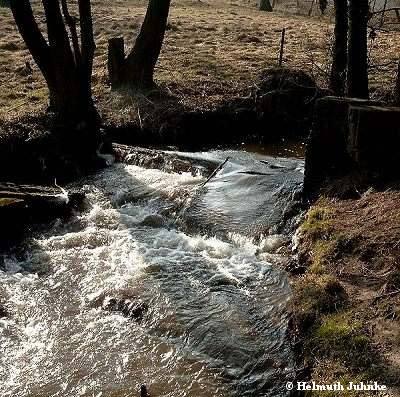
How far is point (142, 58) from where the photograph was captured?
14031 millimetres

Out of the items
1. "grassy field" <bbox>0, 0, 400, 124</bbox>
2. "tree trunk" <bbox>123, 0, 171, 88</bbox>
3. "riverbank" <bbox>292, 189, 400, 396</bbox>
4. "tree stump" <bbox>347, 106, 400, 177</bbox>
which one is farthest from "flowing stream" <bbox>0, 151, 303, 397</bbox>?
"tree trunk" <bbox>123, 0, 171, 88</bbox>

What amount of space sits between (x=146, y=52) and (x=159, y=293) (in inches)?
365

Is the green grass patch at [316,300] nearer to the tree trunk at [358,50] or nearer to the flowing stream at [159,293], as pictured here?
the flowing stream at [159,293]

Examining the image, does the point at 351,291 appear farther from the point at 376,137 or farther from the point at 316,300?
the point at 376,137

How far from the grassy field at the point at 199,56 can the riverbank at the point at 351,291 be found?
6.12 m

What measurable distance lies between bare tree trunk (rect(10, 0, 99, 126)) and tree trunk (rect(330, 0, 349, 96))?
5.25 meters

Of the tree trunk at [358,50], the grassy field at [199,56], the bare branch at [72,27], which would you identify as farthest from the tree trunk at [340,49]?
the bare branch at [72,27]

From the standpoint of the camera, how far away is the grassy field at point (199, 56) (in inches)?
512

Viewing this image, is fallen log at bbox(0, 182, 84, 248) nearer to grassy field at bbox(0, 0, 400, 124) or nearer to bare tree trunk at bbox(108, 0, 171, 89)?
grassy field at bbox(0, 0, 400, 124)

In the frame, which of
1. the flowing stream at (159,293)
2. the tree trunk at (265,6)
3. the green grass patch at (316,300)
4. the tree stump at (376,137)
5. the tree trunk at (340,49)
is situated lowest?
the flowing stream at (159,293)

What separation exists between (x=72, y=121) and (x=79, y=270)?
200 inches

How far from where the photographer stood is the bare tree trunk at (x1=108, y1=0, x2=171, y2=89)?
13945 millimetres

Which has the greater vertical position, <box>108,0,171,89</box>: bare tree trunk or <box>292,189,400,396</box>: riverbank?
<box>108,0,171,89</box>: bare tree trunk

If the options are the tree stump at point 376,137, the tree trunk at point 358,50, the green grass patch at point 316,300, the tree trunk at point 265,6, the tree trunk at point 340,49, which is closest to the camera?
the green grass patch at point 316,300
